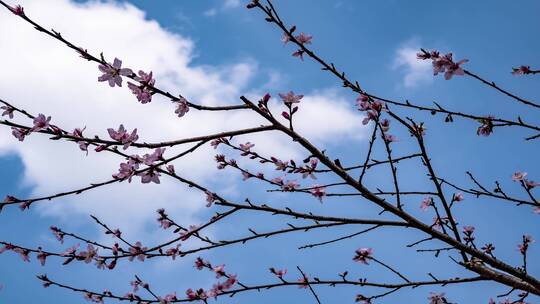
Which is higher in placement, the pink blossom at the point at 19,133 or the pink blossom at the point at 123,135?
the pink blossom at the point at 19,133

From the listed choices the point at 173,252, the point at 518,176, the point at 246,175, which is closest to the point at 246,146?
the point at 246,175

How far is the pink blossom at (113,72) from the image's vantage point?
10.4 ft

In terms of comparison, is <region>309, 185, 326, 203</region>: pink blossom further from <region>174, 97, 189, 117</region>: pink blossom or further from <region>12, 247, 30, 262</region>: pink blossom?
<region>12, 247, 30, 262</region>: pink blossom

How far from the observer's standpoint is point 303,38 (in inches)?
152

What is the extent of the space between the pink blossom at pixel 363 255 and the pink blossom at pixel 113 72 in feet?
7.85

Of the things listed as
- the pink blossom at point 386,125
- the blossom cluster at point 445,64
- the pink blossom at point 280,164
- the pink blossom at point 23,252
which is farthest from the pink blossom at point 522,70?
the pink blossom at point 23,252

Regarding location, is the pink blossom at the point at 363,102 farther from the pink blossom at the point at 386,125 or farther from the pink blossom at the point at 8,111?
the pink blossom at the point at 8,111

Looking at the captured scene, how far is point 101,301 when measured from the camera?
16.3ft

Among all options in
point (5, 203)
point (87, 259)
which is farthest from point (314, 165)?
point (5, 203)

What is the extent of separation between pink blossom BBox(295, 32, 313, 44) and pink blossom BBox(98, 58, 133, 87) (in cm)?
135

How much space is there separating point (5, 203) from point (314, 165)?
2.35m

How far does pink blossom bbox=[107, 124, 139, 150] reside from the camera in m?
3.08

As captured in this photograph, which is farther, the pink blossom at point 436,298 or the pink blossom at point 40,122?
the pink blossom at point 436,298

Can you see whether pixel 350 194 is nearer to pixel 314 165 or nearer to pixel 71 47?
pixel 314 165
